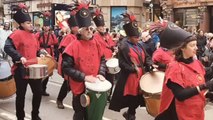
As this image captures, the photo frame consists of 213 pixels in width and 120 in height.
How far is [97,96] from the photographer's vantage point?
15.7ft

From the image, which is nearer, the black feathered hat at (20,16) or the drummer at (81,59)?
the drummer at (81,59)

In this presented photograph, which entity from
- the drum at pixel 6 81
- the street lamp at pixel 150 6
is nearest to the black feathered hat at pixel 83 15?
the drum at pixel 6 81

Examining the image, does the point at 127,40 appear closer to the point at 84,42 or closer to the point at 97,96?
the point at 84,42

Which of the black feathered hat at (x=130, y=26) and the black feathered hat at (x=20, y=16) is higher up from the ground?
the black feathered hat at (x=20, y=16)

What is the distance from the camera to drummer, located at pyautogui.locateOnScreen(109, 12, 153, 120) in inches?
257

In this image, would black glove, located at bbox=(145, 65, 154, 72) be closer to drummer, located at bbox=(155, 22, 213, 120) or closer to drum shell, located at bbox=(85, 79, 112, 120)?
drum shell, located at bbox=(85, 79, 112, 120)

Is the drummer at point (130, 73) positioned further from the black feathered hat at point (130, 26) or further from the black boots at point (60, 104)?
the black boots at point (60, 104)

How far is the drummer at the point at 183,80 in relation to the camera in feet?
12.6

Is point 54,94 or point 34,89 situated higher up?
point 34,89

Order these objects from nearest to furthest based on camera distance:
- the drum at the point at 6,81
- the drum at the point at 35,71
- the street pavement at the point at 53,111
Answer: the drum at the point at 35,71, the street pavement at the point at 53,111, the drum at the point at 6,81

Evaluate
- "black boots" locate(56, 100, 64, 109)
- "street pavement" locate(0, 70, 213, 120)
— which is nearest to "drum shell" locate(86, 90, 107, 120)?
"street pavement" locate(0, 70, 213, 120)

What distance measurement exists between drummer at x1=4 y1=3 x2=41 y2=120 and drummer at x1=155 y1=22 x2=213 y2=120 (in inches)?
117

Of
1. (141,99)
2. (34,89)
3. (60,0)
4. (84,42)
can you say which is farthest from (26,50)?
(60,0)

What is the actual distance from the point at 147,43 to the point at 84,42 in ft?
14.7
